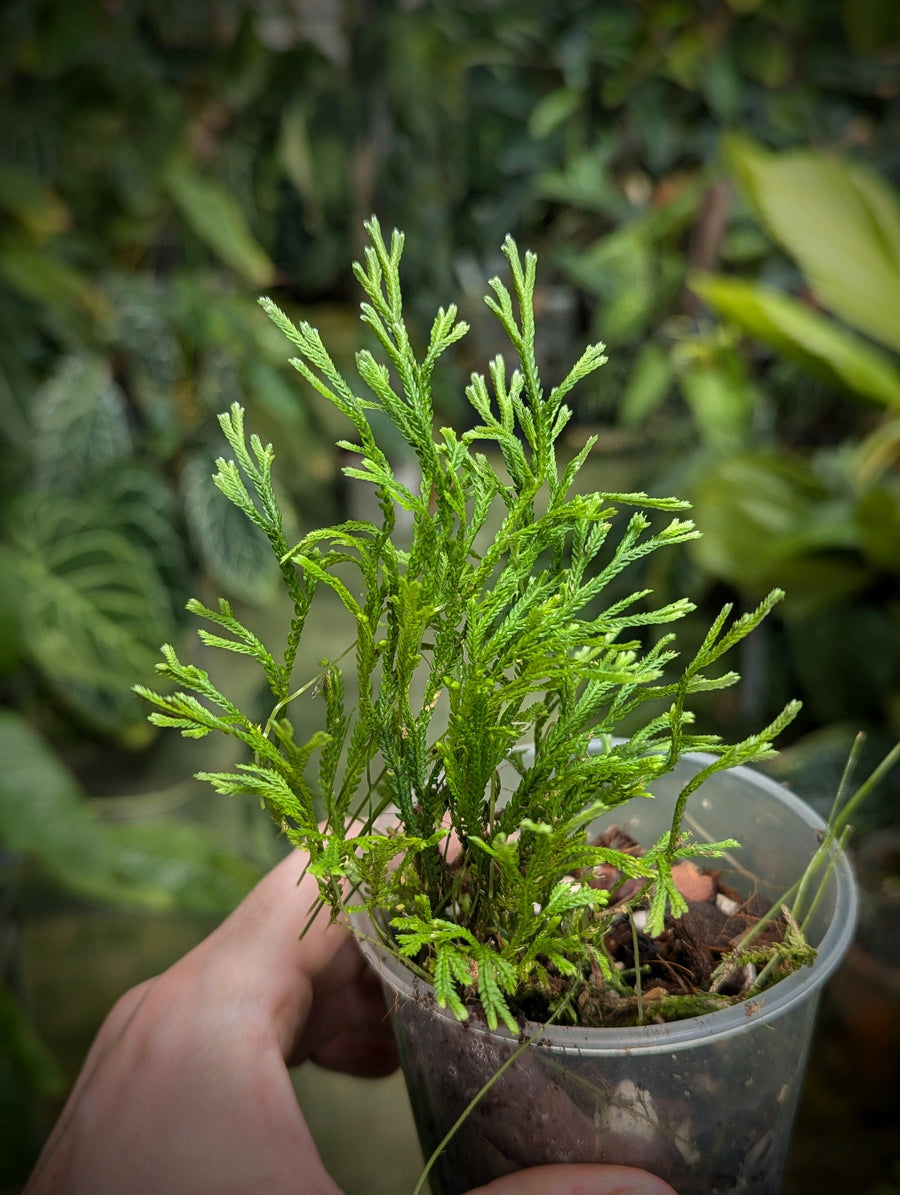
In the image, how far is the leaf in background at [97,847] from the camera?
3.50 ft

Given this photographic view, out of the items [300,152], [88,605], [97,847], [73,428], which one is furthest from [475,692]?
[300,152]

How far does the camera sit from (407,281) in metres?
1.95

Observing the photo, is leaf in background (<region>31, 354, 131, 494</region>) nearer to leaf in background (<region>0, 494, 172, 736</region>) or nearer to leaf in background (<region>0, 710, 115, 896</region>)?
leaf in background (<region>0, 494, 172, 736</region>)

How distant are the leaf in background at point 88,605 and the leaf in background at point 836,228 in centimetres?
96

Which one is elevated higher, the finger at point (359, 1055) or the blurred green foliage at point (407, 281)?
the blurred green foliage at point (407, 281)

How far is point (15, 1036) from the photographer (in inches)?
37.4

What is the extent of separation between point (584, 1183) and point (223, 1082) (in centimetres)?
14

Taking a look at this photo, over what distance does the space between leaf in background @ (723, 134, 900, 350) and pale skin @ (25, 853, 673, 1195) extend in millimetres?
1007

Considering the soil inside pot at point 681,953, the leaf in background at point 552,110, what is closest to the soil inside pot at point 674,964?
the soil inside pot at point 681,953

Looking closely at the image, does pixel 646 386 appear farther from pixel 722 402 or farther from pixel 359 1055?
pixel 359 1055

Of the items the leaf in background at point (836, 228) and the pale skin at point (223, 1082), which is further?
the leaf in background at point (836, 228)

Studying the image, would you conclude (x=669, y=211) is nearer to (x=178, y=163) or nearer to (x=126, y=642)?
(x=178, y=163)

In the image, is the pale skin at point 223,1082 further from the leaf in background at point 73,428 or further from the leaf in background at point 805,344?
the leaf in background at point 73,428

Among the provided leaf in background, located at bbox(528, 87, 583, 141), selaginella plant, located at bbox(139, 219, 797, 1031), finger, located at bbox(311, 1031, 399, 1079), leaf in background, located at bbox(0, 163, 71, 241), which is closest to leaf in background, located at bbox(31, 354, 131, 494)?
leaf in background, located at bbox(0, 163, 71, 241)
